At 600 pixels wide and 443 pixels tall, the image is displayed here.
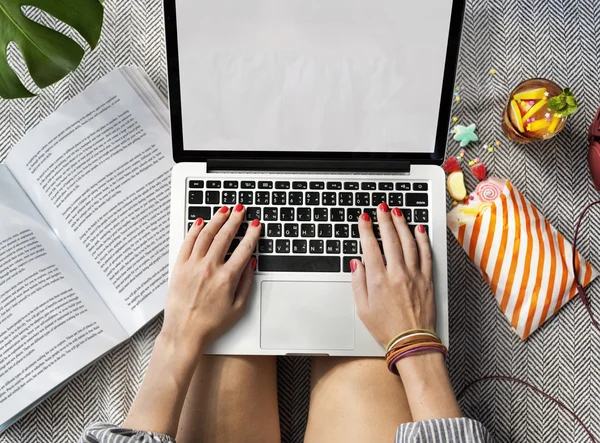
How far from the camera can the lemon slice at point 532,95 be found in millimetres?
735

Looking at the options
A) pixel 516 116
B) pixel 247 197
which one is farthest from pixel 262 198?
pixel 516 116

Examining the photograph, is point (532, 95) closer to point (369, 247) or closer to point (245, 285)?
point (369, 247)

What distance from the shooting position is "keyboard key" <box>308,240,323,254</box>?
67 centimetres

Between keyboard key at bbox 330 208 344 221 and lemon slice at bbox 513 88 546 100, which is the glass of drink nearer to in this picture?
lemon slice at bbox 513 88 546 100

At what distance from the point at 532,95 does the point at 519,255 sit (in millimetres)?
211

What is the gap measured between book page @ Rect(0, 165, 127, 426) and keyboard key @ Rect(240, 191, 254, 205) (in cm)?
25

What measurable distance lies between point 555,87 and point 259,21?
1.31 ft

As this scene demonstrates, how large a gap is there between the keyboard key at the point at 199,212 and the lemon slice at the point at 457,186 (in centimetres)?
33

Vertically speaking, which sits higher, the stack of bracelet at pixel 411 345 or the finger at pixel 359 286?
the finger at pixel 359 286

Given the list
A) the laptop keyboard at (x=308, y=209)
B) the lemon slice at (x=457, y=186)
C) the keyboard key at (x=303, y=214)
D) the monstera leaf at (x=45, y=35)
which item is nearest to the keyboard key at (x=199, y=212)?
the laptop keyboard at (x=308, y=209)

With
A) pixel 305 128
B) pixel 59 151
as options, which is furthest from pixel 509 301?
pixel 59 151

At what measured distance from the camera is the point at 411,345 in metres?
0.64

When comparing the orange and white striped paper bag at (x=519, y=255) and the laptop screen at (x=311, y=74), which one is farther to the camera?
the orange and white striped paper bag at (x=519, y=255)

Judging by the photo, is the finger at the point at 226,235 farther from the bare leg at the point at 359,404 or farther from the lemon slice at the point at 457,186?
the lemon slice at the point at 457,186
